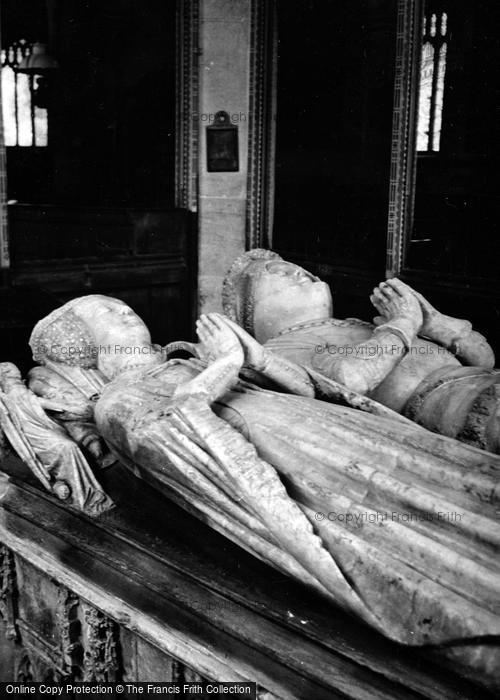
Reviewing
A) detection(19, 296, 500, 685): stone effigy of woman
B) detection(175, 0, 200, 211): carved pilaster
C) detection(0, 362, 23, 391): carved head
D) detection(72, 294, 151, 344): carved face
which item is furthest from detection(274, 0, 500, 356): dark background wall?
detection(0, 362, 23, 391): carved head

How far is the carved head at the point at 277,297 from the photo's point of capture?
384 cm

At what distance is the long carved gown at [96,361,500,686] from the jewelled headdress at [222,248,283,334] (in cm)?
82

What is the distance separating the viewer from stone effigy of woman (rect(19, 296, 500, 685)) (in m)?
2.37

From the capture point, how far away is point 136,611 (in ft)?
9.09

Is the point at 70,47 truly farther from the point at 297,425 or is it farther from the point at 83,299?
the point at 297,425

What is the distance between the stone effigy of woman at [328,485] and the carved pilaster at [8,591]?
65 centimetres

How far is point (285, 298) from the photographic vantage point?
Answer: 384 centimetres

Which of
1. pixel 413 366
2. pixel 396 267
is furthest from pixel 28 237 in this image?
pixel 413 366

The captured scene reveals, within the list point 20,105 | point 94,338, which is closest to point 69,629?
point 94,338

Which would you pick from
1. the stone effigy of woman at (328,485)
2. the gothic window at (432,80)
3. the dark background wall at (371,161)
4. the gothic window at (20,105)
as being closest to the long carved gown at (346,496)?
the stone effigy of woman at (328,485)

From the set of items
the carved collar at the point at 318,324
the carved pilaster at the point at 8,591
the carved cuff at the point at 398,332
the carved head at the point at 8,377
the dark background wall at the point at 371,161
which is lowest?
the carved pilaster at the point at 8,591

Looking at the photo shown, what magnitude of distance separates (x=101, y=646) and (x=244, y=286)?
171 cm

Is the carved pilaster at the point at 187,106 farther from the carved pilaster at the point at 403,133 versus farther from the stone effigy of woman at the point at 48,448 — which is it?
the stone effigy of woman at the point at 48,448

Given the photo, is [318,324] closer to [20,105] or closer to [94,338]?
[94,338]
